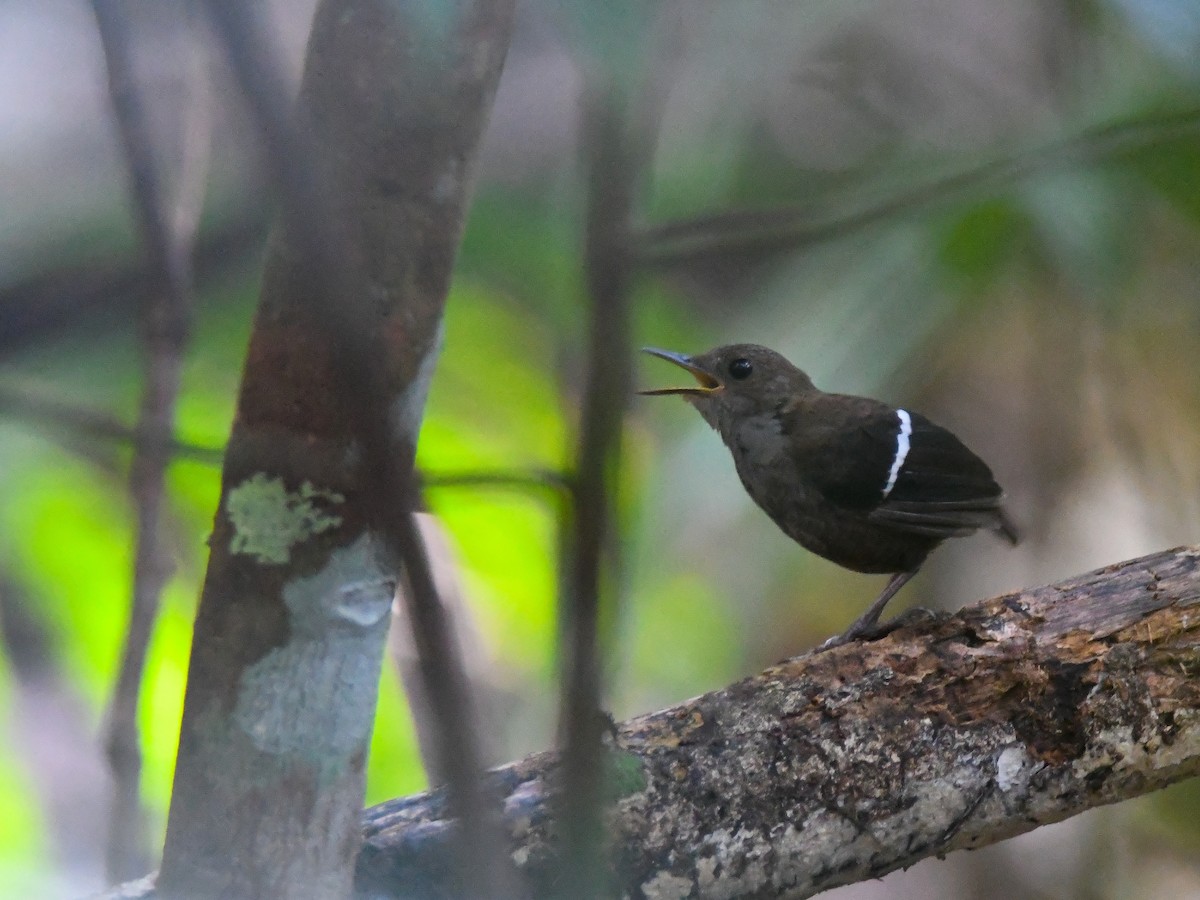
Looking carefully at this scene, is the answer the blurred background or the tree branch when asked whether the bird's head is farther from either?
the tree branch

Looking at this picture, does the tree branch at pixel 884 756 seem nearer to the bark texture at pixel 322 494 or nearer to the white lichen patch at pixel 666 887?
the white lichen patch at pixel 666 887

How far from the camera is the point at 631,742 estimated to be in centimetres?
172

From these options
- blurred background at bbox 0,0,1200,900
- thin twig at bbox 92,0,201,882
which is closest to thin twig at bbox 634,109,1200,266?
blurred background at bbox 0,0,1200,900

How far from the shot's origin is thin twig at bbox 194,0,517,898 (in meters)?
0.53

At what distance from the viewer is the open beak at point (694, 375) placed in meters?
2.16

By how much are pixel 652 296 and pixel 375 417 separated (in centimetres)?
181

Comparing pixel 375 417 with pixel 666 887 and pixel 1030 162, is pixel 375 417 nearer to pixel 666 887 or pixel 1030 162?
pixel 666 887

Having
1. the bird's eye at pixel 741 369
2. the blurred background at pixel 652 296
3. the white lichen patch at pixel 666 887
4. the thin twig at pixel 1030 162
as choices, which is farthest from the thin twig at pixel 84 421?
the bird's eye at pixel 741 369

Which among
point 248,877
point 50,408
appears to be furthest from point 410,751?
point 50,408

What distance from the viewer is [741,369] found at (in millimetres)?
2314

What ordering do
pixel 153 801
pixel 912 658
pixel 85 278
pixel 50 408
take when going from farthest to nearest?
pixel 153 801 → pixel 912 658 → pixel 85 278 → pixel 50 408

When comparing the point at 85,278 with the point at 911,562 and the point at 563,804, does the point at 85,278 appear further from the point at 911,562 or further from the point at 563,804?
the point at 911,562

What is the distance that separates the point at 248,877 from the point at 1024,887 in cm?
321

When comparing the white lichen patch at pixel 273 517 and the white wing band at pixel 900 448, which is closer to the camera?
the white lichen patch at pixel 273 517
